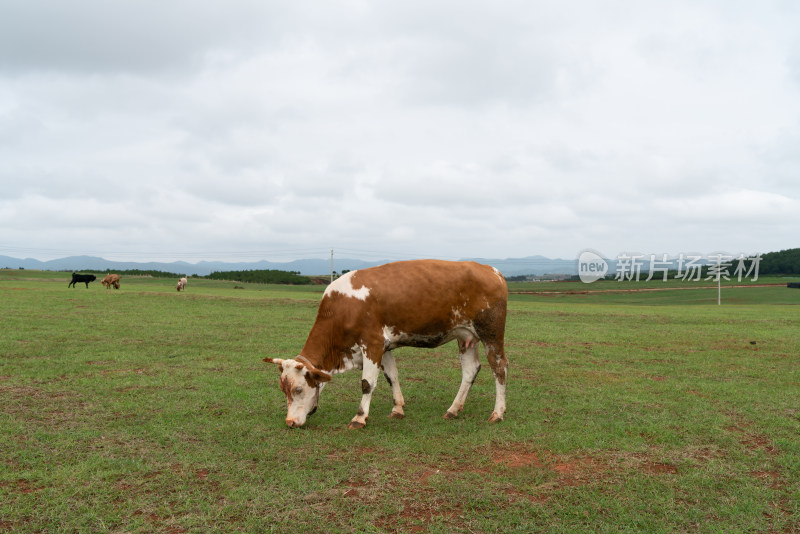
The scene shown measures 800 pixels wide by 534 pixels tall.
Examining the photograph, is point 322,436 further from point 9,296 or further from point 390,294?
point 9,296

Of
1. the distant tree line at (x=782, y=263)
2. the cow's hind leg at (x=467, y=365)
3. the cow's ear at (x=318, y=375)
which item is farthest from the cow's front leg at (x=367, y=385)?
the distant tree line at (x=782, y=263)

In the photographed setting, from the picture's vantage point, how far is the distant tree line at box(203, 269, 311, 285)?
76.2m

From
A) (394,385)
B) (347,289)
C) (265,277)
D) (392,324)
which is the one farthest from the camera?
(265,277)

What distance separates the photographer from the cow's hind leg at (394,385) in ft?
27.9

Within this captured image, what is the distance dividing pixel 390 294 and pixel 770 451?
5846 mm

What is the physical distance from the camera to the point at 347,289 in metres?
8.35

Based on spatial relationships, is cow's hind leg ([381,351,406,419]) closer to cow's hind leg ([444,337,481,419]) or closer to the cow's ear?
cow's hind leg ([444,337,481,419])

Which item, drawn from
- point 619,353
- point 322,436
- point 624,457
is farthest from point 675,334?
point 322,436

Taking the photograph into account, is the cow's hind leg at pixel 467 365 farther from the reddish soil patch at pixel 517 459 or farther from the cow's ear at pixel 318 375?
the cow's ear at pixel 318 375

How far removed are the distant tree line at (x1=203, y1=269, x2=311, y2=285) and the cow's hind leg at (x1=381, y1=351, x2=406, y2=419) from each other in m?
67.7

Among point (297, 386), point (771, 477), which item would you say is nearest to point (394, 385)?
point (297, 386)

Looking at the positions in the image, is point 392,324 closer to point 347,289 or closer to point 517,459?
point 347,289

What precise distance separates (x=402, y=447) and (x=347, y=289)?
2743 mm

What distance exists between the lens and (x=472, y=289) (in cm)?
862
